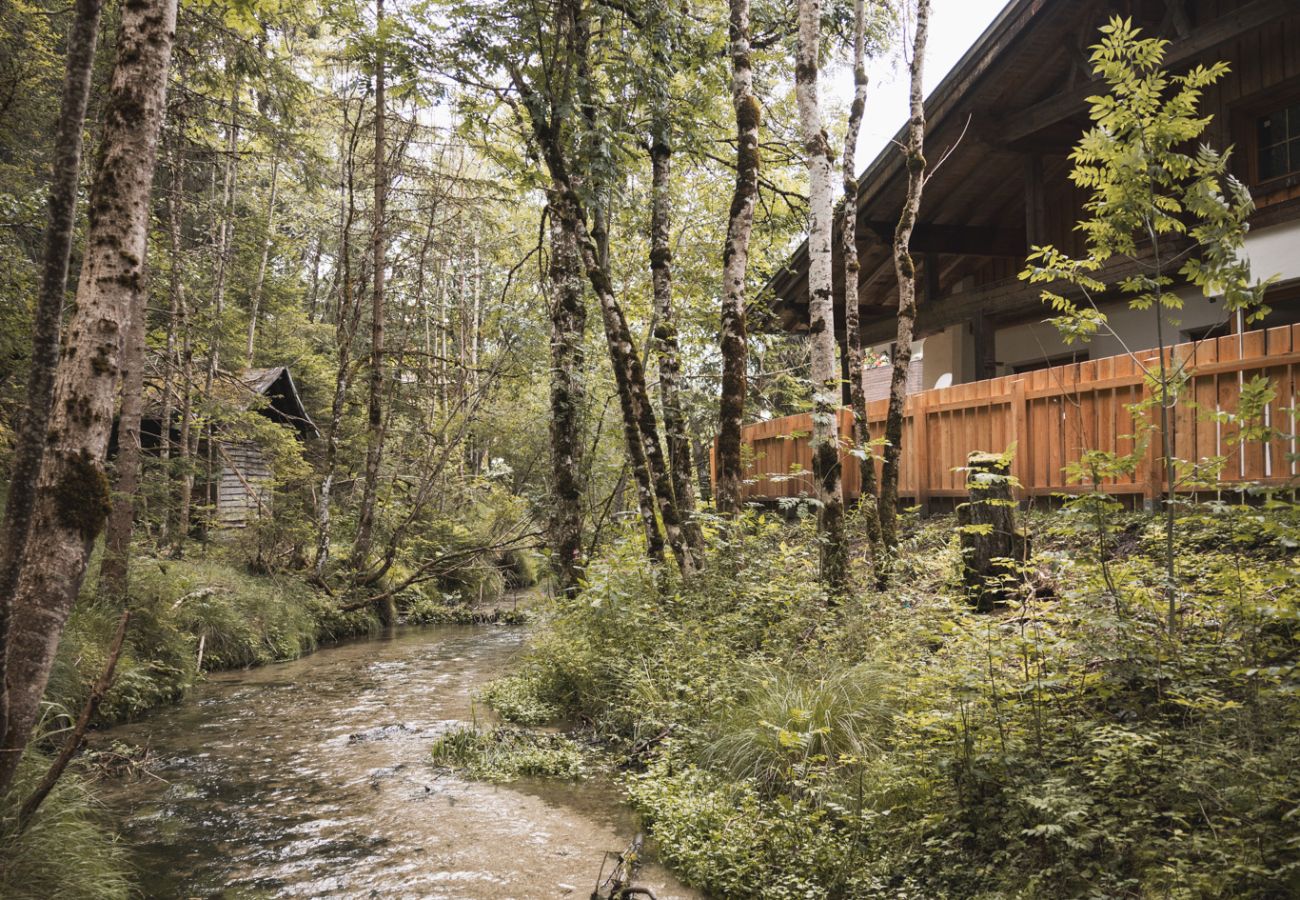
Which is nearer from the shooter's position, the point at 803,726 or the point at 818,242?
the point at 803,726

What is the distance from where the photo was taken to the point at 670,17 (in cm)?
833

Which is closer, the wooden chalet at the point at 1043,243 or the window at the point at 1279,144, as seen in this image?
the wooden chalet at the point at 1043,243

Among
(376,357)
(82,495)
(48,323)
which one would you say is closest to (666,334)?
(376,357)

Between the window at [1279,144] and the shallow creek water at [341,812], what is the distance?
38.1 feet

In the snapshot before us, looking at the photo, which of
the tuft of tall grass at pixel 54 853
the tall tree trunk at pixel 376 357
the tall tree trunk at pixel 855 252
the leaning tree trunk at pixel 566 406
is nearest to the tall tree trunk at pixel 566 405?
the leaning tree trunk at pixel 566 406

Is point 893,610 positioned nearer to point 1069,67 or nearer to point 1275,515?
point 1275,515

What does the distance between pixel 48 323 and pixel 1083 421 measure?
921 centimetres

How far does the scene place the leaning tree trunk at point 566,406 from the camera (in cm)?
1014

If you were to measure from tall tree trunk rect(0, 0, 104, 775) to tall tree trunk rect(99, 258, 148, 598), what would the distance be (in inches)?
221

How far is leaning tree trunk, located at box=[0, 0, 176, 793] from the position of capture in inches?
134

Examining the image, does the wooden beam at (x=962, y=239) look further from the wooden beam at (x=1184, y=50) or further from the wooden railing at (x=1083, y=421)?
the wooden railing at (x=1083, y=421)

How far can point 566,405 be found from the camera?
10.2m

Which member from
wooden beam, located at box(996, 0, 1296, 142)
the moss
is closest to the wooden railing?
wooden beam, located at box(996, 0, 1296, 142)

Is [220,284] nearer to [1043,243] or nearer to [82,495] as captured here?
[82,495]
